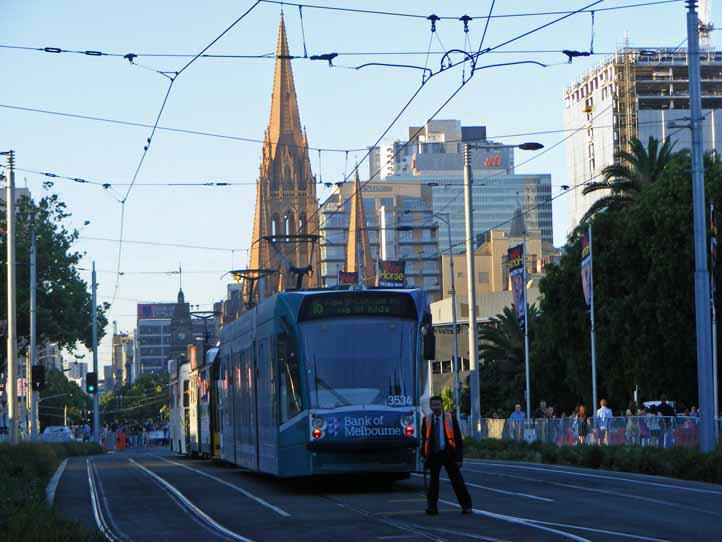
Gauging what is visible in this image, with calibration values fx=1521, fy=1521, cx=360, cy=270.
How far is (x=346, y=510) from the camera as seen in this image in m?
18.5

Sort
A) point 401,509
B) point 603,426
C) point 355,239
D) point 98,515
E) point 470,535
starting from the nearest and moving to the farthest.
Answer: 1. point 470,535
2. point 401,509
3. point 98,515
4. point 603,426
5. point 355,239

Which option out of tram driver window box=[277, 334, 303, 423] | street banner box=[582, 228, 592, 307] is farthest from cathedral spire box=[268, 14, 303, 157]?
tram driver window box=[277, 334, 303, 423]

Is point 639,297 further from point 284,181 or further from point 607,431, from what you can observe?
Result: point 284,181

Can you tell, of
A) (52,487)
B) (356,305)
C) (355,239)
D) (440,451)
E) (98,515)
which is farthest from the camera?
(355,239)

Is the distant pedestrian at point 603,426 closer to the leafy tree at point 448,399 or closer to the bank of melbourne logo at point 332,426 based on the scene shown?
the bank of melbourne logo at point 332,426

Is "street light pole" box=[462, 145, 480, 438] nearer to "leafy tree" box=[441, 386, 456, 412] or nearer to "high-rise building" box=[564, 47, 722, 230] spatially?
"leafy tree" box=[441, 386, 456, 412]

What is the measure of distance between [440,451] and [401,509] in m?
1.11

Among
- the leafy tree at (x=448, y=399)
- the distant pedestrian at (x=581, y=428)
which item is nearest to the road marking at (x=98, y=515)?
the distant pedestrian at (x=581, y=428)

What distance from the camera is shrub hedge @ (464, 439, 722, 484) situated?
24500 mm

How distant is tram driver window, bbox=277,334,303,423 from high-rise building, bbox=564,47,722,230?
12757 cm

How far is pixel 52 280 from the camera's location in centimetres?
6762

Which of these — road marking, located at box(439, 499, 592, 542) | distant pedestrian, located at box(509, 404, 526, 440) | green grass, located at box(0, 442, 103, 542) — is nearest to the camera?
green grass, located at box(0, 442, 103, 542)

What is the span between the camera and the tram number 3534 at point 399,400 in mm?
21297

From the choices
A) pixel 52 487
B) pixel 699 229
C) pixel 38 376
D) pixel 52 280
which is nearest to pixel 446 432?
pixel 699 229
